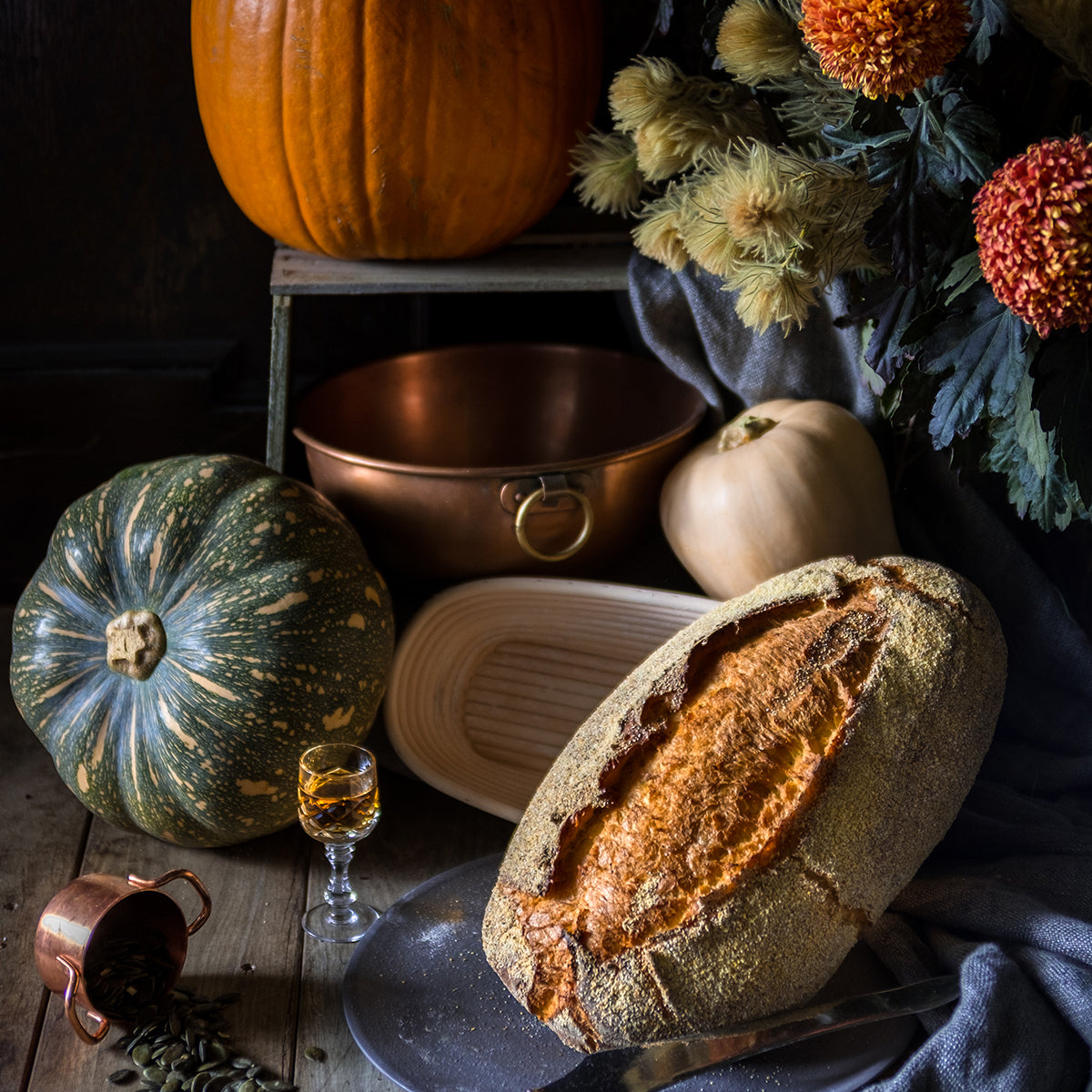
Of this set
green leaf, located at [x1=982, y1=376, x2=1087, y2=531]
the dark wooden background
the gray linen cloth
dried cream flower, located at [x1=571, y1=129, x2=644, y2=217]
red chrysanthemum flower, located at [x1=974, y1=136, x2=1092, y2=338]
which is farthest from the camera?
the dark wooden background

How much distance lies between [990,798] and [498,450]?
0.75 m

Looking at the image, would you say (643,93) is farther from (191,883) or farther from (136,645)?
(191,883)

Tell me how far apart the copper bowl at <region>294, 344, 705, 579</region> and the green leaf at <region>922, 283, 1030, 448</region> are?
1.18 feet

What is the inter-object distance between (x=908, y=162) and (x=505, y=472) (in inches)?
18.9

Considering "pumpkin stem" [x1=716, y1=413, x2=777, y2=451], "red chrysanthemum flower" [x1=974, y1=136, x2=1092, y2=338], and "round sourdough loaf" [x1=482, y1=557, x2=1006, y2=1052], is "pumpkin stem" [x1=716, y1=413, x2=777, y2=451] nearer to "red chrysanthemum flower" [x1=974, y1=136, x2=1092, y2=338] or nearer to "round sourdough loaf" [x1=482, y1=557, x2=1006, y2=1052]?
"round sourdough loaf" [x1=482, y1=557, x2=1006, y2=1052]

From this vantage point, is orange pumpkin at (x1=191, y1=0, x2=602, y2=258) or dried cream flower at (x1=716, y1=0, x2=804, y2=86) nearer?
dried cream flower at (x1=716, y1=0, x2=804, y2=86)

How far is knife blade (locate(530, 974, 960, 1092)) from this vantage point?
2.70 feet

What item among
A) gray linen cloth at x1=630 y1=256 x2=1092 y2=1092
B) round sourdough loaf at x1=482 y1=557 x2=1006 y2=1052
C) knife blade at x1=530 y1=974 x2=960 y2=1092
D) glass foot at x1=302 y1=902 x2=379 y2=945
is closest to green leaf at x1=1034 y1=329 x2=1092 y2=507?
round sourdough loaf at x1=482 y1=557 x2=1006 y2=1052

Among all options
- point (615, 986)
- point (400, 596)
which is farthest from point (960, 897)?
point (400, 596)

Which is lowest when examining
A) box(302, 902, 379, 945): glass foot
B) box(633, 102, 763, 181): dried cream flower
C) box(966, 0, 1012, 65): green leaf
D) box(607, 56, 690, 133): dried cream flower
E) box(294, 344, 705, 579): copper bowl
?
box(302, 902, 379, 945): glass foot

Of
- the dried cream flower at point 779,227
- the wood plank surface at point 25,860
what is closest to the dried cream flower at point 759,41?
the dried cream flower at point 779,227

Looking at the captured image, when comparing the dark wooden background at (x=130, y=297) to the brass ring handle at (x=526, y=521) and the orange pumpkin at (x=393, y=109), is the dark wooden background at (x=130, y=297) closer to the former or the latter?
the orange pumpkin at (x=393, y=109)

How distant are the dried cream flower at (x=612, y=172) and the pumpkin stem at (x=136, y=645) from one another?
64 cm

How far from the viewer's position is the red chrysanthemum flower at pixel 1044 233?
77 cm
